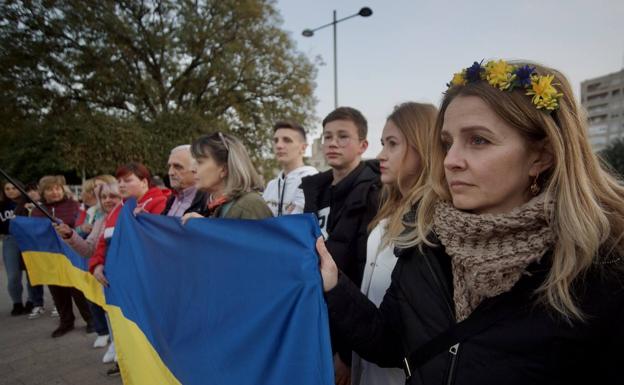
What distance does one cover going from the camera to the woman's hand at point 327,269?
148 centimetres

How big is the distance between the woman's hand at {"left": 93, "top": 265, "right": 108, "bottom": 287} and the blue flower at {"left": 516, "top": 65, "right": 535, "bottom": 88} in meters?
3.31

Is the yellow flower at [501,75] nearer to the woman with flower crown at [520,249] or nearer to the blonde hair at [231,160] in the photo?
the woman with flower crown at [520,249]

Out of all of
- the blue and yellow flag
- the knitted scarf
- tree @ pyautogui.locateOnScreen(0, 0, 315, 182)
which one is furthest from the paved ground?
tree @ pyautogui.locateOnScreen(0, 0, 315, 182)

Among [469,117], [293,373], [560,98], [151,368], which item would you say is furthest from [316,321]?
[151,368]

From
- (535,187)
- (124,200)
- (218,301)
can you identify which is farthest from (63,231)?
(535,187)

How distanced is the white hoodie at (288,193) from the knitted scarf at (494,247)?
2.82m

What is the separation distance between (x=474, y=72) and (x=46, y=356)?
17.7ft

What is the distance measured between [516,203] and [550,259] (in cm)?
20

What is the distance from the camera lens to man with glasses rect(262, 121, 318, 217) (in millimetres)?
4257

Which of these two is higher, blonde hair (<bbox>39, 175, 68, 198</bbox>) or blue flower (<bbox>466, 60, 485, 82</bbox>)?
blue flower (<bbox>466, 60, 485, 82</bbox>)

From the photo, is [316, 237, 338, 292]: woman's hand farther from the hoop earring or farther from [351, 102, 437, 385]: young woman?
the hoop earring

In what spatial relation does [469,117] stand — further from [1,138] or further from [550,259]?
[1,138]

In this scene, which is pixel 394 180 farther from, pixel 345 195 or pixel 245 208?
pixel 245 208

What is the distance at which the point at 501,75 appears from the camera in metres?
1.17
